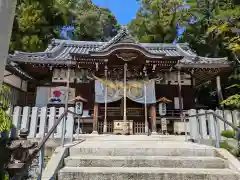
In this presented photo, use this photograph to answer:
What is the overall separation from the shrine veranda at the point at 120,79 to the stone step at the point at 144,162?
572 centimetres

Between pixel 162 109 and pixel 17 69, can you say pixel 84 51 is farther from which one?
pixel 162 109

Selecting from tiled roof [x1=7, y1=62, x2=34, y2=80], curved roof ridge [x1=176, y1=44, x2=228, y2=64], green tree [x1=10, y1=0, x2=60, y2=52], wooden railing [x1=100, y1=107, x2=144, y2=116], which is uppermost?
green tree [x1=10, y1=0, x2=60, y2=52]

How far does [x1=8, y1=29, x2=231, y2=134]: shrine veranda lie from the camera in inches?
396

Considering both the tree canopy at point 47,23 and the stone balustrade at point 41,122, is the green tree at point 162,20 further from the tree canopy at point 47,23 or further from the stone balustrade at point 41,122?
the stone balustrade at point 41,122

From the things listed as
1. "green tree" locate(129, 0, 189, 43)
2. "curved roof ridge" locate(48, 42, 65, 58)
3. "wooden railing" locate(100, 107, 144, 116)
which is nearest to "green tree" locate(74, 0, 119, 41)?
"green tree" locate(129, 0, 189, 43)

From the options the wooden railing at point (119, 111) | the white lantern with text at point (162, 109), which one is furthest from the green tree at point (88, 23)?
the white lantern with text at point (162, 109)

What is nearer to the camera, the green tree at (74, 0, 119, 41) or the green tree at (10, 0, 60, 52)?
the green tree at (10, 0, 60, 52)

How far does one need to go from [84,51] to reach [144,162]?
11.0 meters

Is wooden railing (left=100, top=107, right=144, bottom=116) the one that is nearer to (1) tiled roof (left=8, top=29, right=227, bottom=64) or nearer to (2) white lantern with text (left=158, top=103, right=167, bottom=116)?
(2) white lantern with text (left=158, top=103, right=167, bottom=116)

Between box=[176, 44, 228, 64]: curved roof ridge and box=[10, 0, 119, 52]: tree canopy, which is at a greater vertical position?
box=[10, 0, 119, 52]: tree canopy

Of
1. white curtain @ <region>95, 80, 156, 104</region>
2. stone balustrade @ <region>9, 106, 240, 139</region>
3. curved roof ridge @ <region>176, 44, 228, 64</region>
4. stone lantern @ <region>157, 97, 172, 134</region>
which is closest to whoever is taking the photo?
stone balustrade @ <region>9, 106, 240, 139</region>

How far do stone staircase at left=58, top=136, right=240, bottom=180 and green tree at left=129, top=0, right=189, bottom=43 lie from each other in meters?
18.5

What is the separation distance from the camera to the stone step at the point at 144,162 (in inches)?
161

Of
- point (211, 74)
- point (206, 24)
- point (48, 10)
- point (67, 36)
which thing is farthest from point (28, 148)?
point (67, 36)
